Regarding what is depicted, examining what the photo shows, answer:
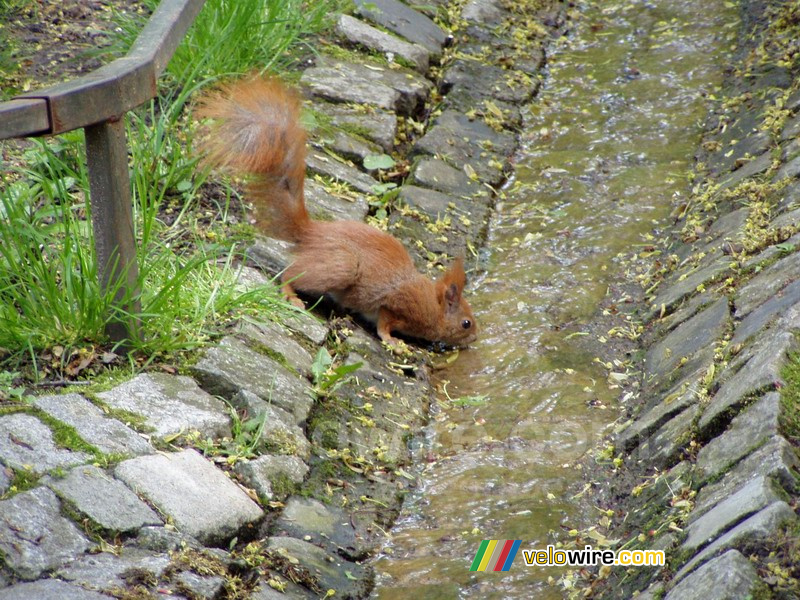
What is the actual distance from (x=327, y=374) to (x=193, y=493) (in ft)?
3.57

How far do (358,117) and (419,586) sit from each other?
10.8 ft

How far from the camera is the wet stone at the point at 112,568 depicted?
245 cm

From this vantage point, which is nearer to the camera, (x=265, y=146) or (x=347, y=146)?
(x=265, y=146)

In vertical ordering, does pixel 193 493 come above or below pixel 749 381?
below

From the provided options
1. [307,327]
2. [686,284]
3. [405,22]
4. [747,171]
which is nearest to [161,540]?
[307,327]

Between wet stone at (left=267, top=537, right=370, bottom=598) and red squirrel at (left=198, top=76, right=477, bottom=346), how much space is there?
140cm

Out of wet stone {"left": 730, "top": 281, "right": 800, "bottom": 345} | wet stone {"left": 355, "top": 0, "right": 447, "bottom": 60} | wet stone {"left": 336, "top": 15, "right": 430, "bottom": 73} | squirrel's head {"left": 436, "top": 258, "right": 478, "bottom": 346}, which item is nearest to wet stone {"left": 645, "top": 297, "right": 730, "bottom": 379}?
wet stone {"left": 730, "top": 281, "right": 800, "bottom": 345}

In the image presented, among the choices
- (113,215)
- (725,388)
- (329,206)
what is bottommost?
(329,206)

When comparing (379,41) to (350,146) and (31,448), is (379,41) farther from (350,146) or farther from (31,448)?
(31,448)

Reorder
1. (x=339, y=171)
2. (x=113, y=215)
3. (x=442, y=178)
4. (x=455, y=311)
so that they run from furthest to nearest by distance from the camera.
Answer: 1. (x=442, y=178)
2. (x=339, y=171)
3. (x=455, y=311)
4. (x=113, y=215)

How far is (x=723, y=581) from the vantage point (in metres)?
2.31

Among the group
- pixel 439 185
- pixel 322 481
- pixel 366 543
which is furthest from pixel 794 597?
pixel 439 185

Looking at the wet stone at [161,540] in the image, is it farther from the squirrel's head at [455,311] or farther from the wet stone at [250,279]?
the squirrel's head at [455,311]

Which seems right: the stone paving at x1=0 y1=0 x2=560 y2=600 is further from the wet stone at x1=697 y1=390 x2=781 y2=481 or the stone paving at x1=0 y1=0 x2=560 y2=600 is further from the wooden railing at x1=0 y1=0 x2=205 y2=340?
Answer: the wet stone at x1=697 y1=390 x2=781 y2=481
